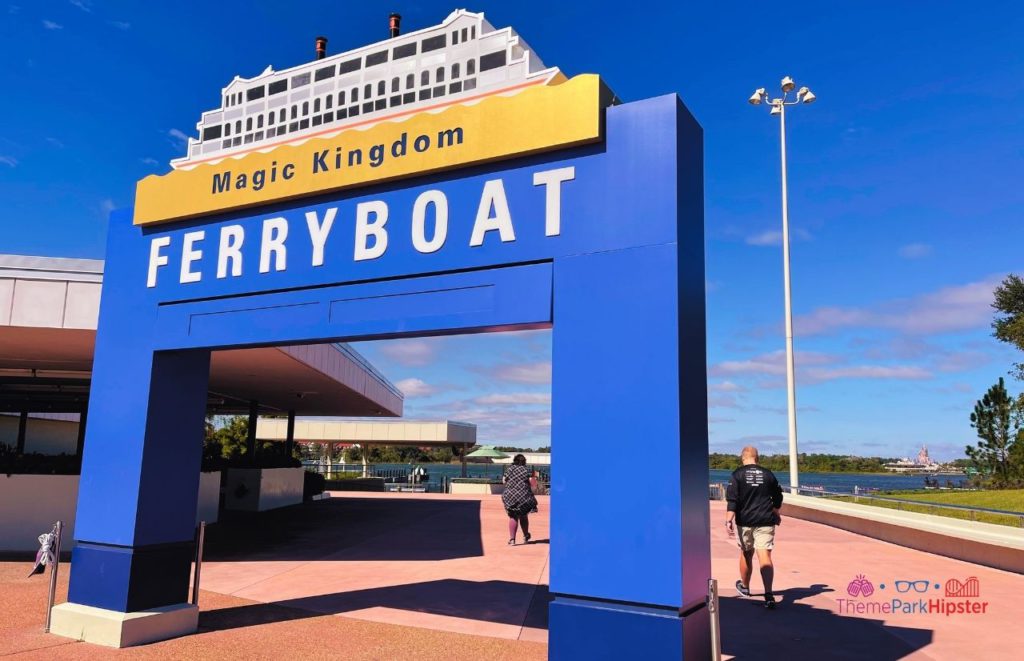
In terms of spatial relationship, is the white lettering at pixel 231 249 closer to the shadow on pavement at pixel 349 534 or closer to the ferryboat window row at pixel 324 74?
the ferryboat window row at pixel 324 74

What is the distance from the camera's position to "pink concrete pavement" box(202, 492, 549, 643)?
830cm

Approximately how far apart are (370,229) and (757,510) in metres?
5.59

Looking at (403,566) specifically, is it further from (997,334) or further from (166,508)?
(997,334)

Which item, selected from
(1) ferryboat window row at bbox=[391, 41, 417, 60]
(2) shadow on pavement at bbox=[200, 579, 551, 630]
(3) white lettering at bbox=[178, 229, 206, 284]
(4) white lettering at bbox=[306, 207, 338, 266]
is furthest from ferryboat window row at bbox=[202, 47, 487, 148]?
(2) shadow on pavement at bbox=[200, 579, 551, 630]

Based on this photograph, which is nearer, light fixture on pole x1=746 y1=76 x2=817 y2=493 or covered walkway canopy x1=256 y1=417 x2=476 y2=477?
light fixture on pole x1=746 y1=76 x2=817 y2=493

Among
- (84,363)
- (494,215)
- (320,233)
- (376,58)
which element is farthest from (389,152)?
(84,363)

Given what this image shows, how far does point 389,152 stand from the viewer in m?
6.52

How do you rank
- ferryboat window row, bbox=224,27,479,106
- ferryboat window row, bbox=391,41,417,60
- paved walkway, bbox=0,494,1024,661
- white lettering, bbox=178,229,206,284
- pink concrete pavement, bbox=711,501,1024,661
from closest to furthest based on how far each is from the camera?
pink concrete pavement, bbox=711,501,1024,661 < paved walkway, bbox=0,494,1024,661 < white lettering, bbox=178,229,206,284 < ferryboat window row, bbox=224,27,479,106 < ferryboat window row, bbox=391,41,417,60

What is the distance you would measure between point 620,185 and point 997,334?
120ft

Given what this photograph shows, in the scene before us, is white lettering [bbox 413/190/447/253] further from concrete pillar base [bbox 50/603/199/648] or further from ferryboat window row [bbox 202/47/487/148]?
concrete pillar base [bbox 50/603/199/648]

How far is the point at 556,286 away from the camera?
5.47m

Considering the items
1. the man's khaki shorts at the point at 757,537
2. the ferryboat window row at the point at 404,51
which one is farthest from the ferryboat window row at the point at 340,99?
the man's khaki shorts at the point at 757,537

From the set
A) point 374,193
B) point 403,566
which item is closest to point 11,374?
point 403,566

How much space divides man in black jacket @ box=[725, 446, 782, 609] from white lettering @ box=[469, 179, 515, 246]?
4.55 meters
